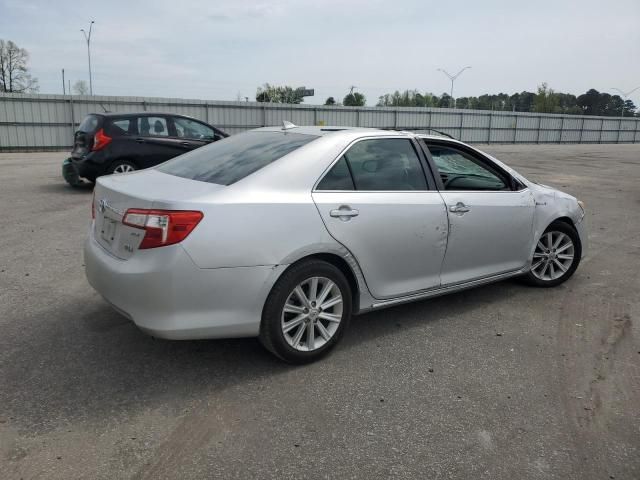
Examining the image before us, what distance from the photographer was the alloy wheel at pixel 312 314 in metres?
3.48

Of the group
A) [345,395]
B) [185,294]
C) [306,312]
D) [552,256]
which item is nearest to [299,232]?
[306,312]

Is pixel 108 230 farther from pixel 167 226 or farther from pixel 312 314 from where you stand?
pixel 312 314

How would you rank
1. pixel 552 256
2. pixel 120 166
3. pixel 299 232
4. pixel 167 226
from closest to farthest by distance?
pixel 167 226 → pixel 299 232 → pixel 552 256 → pixel 120 166

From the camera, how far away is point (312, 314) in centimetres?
355

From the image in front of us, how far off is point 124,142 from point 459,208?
25.7ft

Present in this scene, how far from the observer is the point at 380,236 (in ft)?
12.5

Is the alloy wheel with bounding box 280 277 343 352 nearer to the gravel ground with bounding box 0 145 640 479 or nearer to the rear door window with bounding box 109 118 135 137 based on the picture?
the gravel ground with bounding box 0 145 640 479

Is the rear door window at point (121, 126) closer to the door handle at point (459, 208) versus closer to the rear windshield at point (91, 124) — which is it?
the rear windshield at point (91, 124)

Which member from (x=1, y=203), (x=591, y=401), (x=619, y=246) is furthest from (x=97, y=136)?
(x=591, y=401)

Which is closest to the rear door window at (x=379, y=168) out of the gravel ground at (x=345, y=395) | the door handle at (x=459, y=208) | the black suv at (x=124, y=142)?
the door handle at (x=459, y=208)

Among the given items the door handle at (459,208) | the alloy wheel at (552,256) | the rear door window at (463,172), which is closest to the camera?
the door handle at (459,208)

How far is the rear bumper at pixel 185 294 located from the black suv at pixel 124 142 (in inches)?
298

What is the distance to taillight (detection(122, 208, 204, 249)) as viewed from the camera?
3062mm

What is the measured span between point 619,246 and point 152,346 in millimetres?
6112
